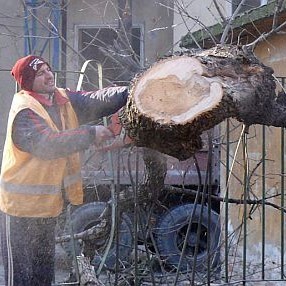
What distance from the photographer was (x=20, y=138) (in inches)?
169

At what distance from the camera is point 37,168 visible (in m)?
4.39

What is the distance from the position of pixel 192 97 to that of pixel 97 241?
6.59 ft

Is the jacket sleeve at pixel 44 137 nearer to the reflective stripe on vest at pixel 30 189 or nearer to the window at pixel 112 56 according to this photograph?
the reflective stripe on vest at pixel 30 189

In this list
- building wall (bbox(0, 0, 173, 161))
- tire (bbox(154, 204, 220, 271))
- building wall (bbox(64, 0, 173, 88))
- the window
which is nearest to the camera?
the window

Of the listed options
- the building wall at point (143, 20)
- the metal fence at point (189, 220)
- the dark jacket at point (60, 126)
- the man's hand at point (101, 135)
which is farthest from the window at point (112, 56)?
the man's hand at point (101, 135)

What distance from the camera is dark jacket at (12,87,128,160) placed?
4137mm

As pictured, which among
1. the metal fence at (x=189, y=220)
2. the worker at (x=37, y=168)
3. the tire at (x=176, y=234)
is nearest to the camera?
the worker at (x=37, y=168)

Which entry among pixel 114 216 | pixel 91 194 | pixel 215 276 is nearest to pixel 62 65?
pixel 91 194

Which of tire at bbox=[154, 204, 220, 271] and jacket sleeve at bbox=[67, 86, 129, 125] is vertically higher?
jacket sleeve at bbox=[67, 86, 129, 125]

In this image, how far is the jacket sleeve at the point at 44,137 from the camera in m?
4.12

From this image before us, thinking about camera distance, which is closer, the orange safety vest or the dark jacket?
the dark jacket

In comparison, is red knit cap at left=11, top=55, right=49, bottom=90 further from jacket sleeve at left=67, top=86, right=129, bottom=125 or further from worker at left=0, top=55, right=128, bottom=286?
jacket sleeve at left=67, top=86, right=129, bottom=125

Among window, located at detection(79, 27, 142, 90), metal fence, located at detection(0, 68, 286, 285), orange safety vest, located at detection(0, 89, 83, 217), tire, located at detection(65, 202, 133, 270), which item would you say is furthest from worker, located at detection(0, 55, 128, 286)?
window, located at detection(79, 27, 142, 90)

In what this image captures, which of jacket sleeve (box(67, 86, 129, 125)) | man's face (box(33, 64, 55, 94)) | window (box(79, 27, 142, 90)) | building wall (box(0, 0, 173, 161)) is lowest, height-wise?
jacket sleeve (box(67, 86, 129, 125))
